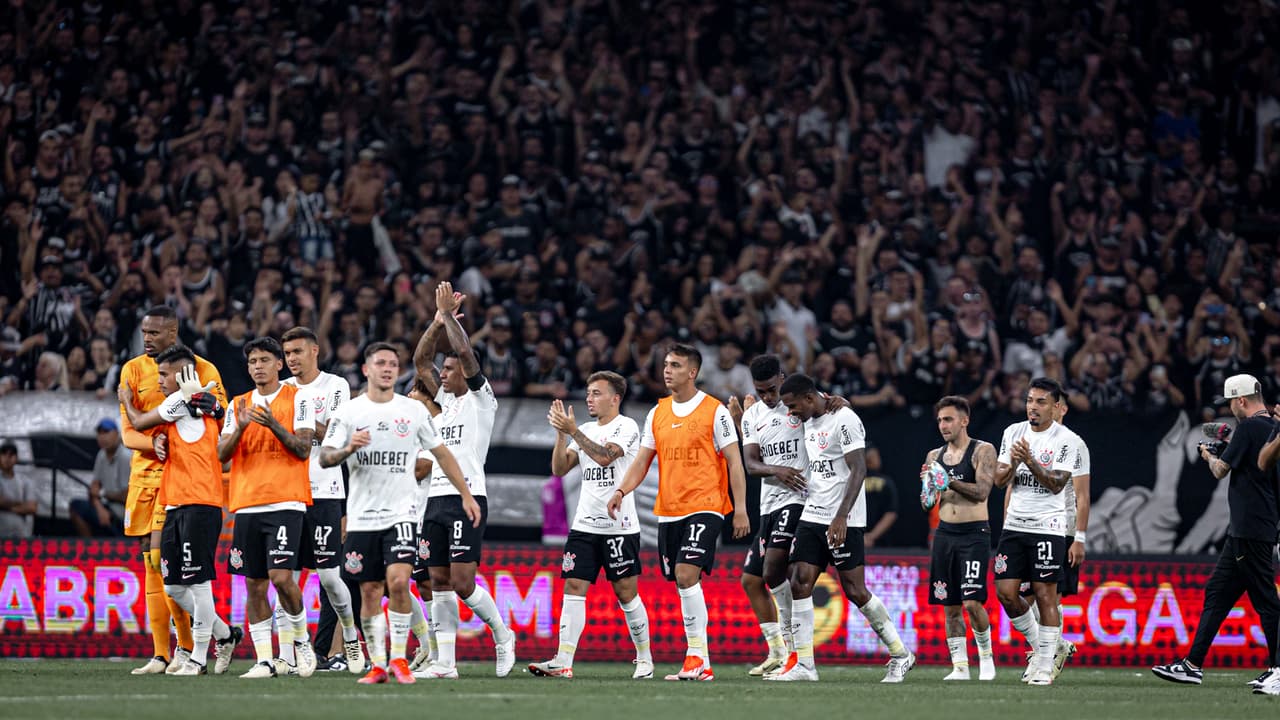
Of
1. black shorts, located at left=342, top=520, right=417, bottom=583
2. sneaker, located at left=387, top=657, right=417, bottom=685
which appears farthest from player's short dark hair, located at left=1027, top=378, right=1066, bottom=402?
sneaker, located at left=387, top=657, right=417, bottom=685

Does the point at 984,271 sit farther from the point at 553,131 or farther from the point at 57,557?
the point at 57,557

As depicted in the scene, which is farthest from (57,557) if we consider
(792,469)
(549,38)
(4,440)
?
(549,38)

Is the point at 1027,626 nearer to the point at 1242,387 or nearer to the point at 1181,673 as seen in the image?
the point at 1181,673

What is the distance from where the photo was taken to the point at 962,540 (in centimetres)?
1408

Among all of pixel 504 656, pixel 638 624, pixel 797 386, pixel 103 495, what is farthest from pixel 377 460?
pixel 103 495

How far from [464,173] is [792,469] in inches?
433

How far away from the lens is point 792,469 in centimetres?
1399

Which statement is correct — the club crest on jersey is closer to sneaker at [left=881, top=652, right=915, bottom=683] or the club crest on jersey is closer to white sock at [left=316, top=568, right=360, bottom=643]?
white sock at [left=316, top=568, right=360, bottom=643]

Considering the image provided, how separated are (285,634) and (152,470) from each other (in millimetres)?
1940

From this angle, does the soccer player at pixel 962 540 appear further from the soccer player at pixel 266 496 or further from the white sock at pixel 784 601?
the soccer player at pixel 266 496

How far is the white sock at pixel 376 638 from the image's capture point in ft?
38.1

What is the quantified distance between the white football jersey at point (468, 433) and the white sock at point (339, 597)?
3.47 ft

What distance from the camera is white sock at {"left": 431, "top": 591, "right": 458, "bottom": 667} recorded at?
1323 centimetres

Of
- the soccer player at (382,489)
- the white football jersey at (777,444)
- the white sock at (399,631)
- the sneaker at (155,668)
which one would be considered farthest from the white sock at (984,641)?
the sneaker at (155,668)
